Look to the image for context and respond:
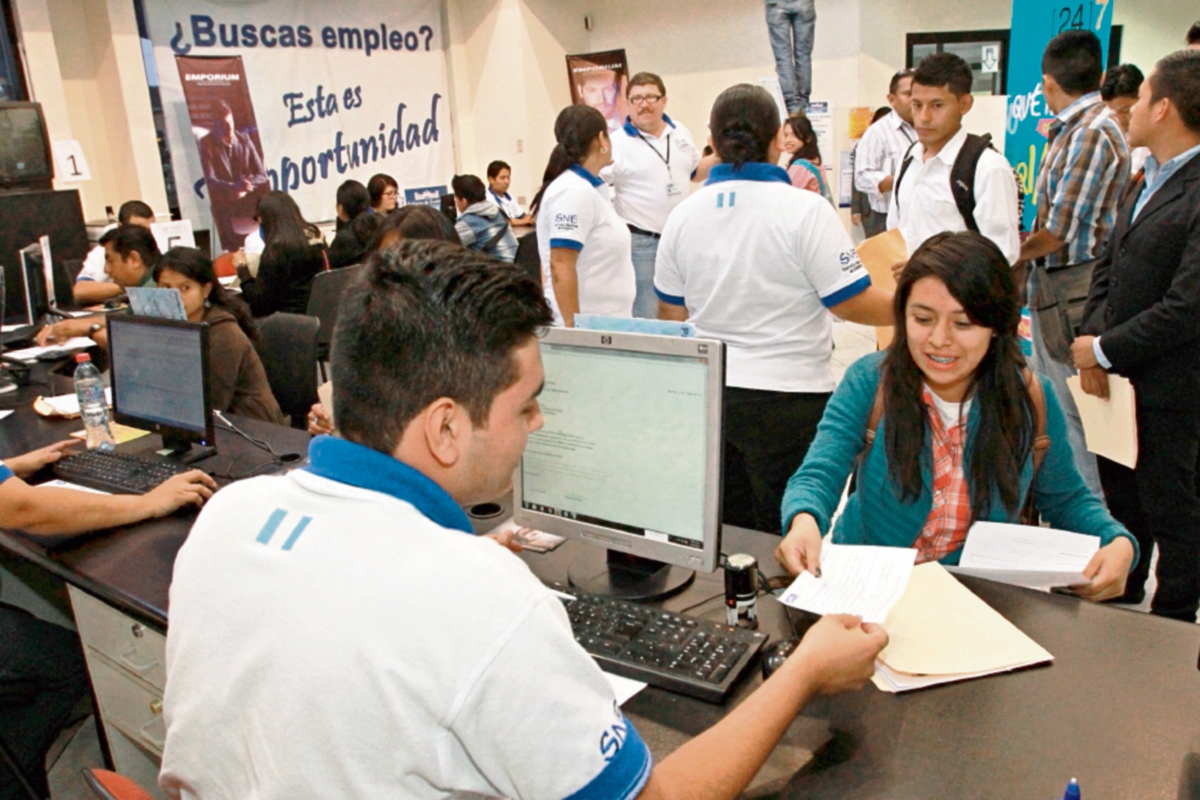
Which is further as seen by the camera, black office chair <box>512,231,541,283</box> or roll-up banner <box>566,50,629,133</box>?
roll-up banner <box>566,50,629,133</box>

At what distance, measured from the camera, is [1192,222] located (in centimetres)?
217

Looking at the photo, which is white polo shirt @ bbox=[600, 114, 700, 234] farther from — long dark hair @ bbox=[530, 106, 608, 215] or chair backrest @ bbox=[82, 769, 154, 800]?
chair backrest @ bbox=[82, 769, 154, 800]

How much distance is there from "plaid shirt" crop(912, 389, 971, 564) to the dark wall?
15.6ft

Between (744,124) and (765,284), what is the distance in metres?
0.43

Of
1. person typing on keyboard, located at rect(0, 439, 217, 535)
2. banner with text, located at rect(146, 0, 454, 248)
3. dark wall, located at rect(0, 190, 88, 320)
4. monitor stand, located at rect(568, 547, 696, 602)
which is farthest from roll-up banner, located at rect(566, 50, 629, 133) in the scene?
monitor stand, located at rect(568, 547, 696, 602)

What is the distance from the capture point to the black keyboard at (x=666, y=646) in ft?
3.85

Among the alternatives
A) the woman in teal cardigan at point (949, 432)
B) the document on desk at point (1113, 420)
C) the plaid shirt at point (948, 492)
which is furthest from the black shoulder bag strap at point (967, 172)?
the plaid shirt at point (948, 492)

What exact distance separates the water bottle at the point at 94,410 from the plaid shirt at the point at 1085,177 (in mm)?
3074

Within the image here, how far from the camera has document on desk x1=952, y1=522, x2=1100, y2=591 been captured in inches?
53.1

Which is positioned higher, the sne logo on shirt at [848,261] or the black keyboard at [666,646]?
the sne logo on shirt at [848,261]

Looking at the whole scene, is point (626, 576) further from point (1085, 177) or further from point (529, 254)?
point (529, 254)

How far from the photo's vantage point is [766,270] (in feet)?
7.59

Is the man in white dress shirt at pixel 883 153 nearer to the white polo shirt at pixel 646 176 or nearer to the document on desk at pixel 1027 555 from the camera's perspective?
the white polo shirt at pixel 646 176

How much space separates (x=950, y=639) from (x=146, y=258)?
3792 mm
